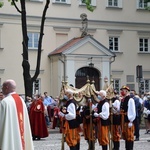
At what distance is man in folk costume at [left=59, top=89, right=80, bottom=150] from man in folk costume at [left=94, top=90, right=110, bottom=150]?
0.76m

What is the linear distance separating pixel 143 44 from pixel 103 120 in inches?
990

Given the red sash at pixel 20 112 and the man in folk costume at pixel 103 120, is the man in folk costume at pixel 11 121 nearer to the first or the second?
the red sash at pixel 20 112

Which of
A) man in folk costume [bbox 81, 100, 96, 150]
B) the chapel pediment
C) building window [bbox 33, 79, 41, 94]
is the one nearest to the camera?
man in folk costume [bbox 81, 100, 96, 150]

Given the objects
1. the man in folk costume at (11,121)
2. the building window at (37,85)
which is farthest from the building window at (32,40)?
the man in folk costume at (11,121)

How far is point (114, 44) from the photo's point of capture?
3834cm

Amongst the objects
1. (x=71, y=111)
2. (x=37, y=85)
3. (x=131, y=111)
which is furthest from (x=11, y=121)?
(x=37, y=85)

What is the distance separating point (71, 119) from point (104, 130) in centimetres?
116

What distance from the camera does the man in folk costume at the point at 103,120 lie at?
579 inches

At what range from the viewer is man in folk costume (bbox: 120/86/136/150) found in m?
15.2

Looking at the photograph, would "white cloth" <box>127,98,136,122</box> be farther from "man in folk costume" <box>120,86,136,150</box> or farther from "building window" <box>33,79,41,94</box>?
"building window" <box>33,79,41,94</box>

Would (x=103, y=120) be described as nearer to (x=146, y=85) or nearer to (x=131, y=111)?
(x=131, y=111)

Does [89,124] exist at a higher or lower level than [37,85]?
lower

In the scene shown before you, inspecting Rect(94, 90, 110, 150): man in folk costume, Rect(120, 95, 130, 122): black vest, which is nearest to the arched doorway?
Rect(120, 95, 130, 122): black vest

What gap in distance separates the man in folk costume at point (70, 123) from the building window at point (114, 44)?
79.1 ft
